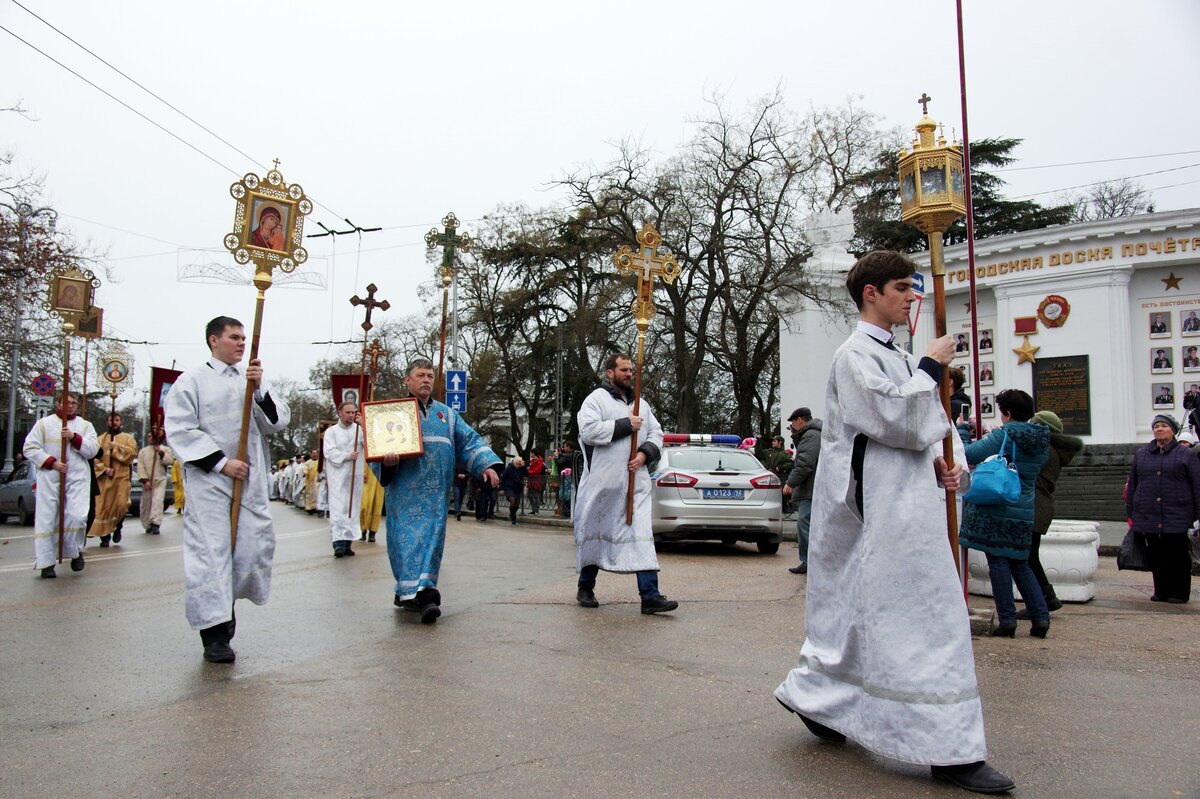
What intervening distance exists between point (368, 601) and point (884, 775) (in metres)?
5.32

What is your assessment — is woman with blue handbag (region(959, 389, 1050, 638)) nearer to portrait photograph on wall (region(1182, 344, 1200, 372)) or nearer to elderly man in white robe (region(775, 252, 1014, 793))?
elderly man in white robe (region(775, 252, 1014, 793))

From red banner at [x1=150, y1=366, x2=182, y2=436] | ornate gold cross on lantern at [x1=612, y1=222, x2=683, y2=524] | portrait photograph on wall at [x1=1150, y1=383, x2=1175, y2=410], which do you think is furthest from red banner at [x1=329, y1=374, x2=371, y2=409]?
portrait photograph on wall at [x1=1150, y1=383, x2=1175, y2=410]

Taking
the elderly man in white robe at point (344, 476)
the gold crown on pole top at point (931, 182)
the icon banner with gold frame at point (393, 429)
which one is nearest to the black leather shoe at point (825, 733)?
the gold crown on pole top at point (931, 182)

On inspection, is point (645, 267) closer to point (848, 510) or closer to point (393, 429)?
point (393, 429)

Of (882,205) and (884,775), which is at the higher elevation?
(882,205)

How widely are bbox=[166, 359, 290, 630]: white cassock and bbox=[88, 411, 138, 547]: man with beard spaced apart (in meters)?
9.23

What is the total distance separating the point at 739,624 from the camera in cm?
677

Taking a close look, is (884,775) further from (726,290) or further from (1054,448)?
(726,290)

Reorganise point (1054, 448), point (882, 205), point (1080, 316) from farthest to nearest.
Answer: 1. point (882, 205)
2. point (1080, 316)
3. point (1054, 448)

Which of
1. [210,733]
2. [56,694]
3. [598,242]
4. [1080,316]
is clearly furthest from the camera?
[598,242]

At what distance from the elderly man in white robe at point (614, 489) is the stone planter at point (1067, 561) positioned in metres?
2.82

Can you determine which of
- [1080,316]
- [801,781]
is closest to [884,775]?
[801,781]

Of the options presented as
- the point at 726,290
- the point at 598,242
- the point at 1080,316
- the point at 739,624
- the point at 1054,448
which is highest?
the point at 598,242

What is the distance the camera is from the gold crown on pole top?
4863 mm
